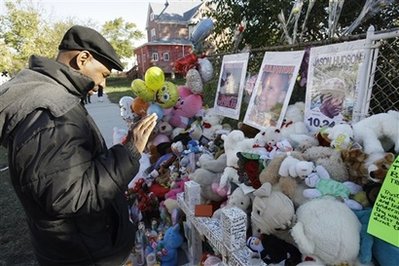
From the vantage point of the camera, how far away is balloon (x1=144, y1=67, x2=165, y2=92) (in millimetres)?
3174

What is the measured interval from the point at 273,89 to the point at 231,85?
0.73 m

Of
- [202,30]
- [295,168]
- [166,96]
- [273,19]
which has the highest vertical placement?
[273,19]

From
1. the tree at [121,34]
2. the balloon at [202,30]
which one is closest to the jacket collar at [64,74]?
the balloon at [202,30]

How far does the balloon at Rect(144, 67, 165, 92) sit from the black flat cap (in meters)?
1.78

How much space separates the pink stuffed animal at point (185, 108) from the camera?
336cm

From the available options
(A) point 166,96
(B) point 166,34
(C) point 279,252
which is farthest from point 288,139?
(B) point 166,34

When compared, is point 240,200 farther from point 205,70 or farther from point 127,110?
point 127,110

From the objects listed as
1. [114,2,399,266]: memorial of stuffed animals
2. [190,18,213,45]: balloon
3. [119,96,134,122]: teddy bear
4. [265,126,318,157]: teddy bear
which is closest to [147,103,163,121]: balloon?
[114,2,399,266]: memorial of stuffed animals

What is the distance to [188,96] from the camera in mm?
3402

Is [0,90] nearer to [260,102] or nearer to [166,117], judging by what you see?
[260,102]

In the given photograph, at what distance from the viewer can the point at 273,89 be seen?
2365mm

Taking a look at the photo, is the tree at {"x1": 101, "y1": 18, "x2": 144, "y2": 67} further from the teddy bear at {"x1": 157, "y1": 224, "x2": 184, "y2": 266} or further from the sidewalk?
the teddy bear at {"x1": 157, "y1": 224, "x2": 184, "y2": 266}

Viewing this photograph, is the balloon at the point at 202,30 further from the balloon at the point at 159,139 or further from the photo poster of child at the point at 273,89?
the photo poster of child at the point at 273,89

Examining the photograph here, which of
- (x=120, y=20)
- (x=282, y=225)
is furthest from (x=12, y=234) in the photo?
(x=120, y=20)
